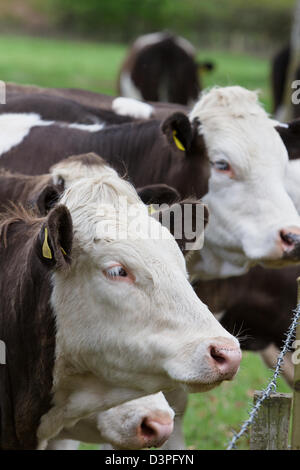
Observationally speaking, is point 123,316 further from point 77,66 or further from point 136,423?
point 77,66

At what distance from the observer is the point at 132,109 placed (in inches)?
224

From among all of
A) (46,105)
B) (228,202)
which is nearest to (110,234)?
(228,202)

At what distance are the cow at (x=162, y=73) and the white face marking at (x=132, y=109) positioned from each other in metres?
7.35

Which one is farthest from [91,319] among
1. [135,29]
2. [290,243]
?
[135,29]

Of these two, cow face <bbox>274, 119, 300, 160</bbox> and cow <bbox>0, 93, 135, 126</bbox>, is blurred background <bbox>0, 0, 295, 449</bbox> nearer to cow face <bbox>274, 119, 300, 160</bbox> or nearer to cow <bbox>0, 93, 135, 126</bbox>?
cow <bbox>0, 93, 135, 126</bbox>

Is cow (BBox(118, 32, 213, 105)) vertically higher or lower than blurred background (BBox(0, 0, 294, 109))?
higher

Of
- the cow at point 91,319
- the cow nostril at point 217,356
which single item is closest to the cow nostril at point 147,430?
the cow at point 91,319

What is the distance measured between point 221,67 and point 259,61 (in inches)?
268

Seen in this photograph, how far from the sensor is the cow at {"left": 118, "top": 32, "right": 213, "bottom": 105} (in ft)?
43.7

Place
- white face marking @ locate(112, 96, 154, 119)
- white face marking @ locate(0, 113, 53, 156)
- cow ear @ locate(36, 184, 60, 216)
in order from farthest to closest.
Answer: white face marking @ locate(112, 96, 154, 119), white face marking @ locate(0, 113, 53, 156), cow ear @ locate(36, 184, 60, 216)

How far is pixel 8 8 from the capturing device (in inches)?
1631

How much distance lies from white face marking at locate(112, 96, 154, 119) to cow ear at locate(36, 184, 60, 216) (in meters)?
2.08

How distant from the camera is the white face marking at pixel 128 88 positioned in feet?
42.8

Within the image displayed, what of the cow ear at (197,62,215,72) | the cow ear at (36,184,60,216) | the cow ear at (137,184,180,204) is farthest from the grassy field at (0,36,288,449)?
the cow ear at (36,184,60,216)
